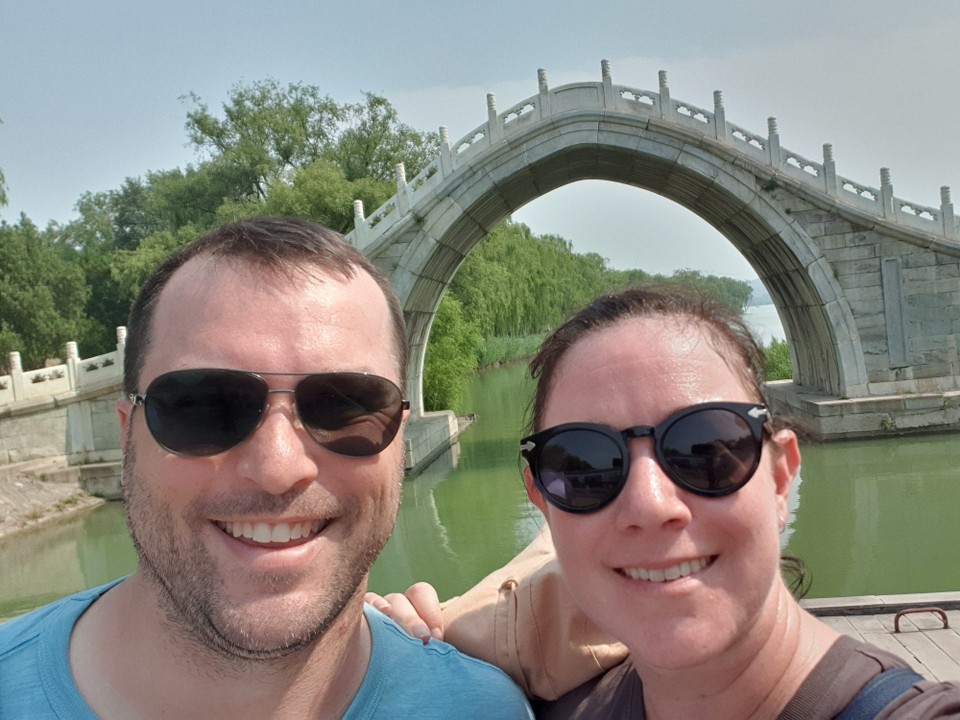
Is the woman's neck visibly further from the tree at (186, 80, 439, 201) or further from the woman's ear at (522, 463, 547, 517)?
the tree at (186, 80, 439, 201)

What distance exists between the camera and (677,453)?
1.19 metres

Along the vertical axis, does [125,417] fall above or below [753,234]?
below

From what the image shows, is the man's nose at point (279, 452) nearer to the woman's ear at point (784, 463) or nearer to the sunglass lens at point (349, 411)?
the sunglass lens at point (349, 411)

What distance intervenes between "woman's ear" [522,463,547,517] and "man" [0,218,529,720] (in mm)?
243

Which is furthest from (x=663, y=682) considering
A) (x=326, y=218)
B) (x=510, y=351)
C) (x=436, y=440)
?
(x=510, y=351)

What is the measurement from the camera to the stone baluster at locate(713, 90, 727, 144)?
500 inches

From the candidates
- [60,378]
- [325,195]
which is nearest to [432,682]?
[60,378]

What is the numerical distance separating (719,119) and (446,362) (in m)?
7.93

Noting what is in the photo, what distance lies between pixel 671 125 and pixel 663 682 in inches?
494

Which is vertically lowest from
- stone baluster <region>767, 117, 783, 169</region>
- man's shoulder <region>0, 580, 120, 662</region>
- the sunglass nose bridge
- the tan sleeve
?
the tan sleeve

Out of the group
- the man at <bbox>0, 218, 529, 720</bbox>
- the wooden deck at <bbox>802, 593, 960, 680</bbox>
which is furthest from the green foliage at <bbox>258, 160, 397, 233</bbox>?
the man at <bbox>0, 218, 529, 720</bbox>

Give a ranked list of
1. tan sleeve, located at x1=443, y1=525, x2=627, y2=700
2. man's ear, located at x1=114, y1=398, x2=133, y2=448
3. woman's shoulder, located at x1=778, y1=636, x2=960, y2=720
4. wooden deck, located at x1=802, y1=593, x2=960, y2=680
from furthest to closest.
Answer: wooden deck, located at x1=802, y1=593, x2=960, y2=680 < tan sleeve, located at x1=443, y1=525, x2=627, y2=700 < man's ear, located at x1=114, y1=398, x2=133, y2=448 < woman's shoulder, located at x1=778, y1=636, x2=960, y2=720

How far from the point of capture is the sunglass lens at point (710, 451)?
1.18m

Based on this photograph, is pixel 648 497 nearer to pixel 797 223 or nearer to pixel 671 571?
pixel 671 571
